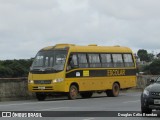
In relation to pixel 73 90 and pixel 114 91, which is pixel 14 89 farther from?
pixel 114 91

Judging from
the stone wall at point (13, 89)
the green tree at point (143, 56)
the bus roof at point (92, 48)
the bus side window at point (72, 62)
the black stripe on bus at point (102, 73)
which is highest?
the green tree at point (143, 56)

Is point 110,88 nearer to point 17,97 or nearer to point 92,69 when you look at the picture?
point 92,69

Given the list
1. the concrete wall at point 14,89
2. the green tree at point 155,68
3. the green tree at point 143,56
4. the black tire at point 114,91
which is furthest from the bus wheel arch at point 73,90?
the green tree at point 143,56

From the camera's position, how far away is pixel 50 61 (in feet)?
101

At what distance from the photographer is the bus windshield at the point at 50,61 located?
99.7 ft

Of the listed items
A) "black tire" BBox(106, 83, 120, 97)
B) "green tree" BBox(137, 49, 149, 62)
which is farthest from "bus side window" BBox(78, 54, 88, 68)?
"green tree" BBox(137, 49, 149, 62)

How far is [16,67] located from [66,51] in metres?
55.4

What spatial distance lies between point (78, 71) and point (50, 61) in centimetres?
176

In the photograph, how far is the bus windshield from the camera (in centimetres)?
3038

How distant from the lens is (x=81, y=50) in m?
32.2

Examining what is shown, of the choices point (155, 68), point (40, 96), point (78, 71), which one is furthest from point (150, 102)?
point (155, 68)

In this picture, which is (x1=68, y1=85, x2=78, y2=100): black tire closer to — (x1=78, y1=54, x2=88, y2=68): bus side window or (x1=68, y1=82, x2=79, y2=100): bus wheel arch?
(x1=68, y1=82, x2=79, y2=100): bus wheel arch

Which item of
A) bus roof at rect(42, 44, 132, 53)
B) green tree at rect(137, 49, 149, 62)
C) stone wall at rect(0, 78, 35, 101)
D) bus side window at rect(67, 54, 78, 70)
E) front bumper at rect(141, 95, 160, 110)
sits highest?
green tree at rect(137, 49, 149, 62)

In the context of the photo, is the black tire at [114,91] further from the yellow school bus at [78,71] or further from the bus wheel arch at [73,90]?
the bus wheel arch at [73,90]
